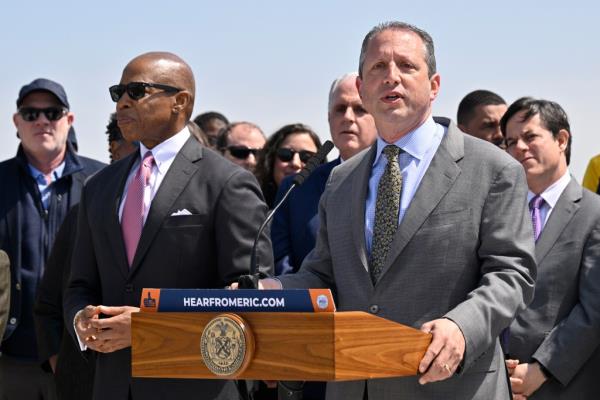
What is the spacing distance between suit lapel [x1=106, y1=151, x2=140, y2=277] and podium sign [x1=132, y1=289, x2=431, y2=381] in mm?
1619

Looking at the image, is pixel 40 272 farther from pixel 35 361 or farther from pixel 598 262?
pixel 598 262

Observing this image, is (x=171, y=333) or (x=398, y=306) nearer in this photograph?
(x=171, y=333)

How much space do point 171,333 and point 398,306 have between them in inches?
38.4

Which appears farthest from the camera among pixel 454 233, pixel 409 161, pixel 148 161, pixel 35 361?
pixel 35 361

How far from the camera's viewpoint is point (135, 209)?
544 cm

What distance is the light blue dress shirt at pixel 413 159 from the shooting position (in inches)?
174

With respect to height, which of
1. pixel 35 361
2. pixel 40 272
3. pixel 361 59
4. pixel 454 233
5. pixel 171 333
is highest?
pixel 361 59

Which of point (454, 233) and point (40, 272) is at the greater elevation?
point (454, 233)

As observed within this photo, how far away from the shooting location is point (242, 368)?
3555 mm

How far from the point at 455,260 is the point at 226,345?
1072 millimetres

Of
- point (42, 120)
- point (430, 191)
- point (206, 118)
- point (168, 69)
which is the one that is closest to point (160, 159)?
point (168, 69)

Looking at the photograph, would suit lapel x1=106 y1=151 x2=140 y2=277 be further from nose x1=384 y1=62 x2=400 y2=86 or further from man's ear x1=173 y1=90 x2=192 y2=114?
nose x1=384 y1=62 x2=400 y2=86

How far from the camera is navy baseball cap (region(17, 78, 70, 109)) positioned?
827 cm

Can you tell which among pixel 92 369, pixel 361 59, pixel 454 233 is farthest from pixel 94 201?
pixel 454 233
